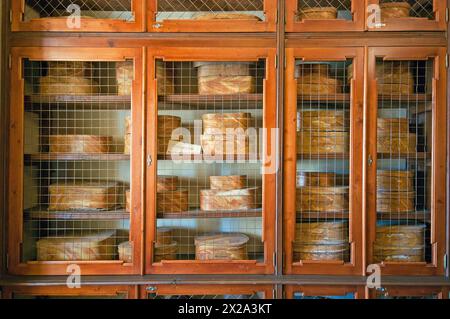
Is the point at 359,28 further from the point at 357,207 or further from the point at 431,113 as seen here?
the point at 357,207

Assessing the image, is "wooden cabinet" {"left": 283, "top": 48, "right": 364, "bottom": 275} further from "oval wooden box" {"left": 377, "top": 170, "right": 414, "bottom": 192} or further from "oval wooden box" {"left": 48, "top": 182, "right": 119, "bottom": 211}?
"oval wooden box" {"left": 48, "top": 182, "right": 119, "bottom": 211}

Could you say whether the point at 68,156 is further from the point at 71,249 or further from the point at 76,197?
the point at 71,249

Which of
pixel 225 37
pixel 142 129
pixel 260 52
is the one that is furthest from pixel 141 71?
pixel 260 52

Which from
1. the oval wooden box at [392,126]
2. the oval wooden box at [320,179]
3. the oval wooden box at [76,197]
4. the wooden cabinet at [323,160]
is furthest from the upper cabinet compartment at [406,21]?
the oval wooden box at [76,197]

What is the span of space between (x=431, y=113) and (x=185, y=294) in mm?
1685

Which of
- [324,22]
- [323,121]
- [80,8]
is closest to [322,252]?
[323,121]

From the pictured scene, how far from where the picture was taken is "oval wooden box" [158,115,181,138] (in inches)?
87.1

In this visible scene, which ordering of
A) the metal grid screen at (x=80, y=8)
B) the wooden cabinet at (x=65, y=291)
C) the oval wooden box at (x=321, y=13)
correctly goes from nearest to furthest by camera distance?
the wooden cabinet at (x=65, y=291) < the oval wooden box at (x=321, y=13) < the metal grid screen at (x=80, y=8)

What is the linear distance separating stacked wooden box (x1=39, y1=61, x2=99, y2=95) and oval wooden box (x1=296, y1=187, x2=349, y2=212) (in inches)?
54.3

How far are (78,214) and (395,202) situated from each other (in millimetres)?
1800

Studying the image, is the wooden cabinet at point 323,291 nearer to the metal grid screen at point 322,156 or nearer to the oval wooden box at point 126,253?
the metal grid screen at point 322,156

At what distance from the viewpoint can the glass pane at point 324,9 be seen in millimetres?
2186

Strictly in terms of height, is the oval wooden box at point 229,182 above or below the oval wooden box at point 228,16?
below

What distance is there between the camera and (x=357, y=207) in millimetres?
2150
